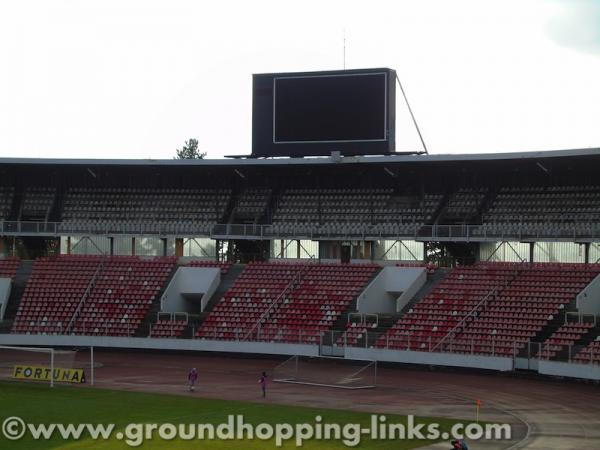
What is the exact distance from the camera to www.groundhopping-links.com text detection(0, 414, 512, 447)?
3688 cm

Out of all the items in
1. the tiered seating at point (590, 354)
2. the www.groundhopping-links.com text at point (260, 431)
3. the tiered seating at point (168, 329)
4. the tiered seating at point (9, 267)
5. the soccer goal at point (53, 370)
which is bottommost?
the www.groundhopping-links.com text at point (260, 431)

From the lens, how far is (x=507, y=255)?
216ft

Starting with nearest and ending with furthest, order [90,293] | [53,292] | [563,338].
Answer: [563,338] → [90,293] → [53,292]

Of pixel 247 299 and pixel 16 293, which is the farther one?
pixel 16 293

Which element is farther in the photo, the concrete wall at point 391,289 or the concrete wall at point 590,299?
the concrete wall at point 391,289

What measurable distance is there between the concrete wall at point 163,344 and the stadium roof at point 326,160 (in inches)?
494

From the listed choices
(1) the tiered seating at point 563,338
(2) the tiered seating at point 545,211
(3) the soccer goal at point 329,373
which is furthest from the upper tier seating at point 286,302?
(1) the tiered seating at point 563,338

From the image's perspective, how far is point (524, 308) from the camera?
186 ft

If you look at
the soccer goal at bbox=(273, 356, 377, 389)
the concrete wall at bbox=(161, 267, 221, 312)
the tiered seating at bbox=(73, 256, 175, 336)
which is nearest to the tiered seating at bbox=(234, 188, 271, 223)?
the concrete wall at bbox=(161, 267, 221, 312)

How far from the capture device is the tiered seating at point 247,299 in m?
63.1

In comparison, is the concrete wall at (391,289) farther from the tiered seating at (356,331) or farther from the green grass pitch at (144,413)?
the green grass pitch at (144,413)

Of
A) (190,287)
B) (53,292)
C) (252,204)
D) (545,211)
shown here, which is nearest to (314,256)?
(252,204)

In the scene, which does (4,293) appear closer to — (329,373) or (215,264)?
(215,264)

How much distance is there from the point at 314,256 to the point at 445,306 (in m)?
14.0
